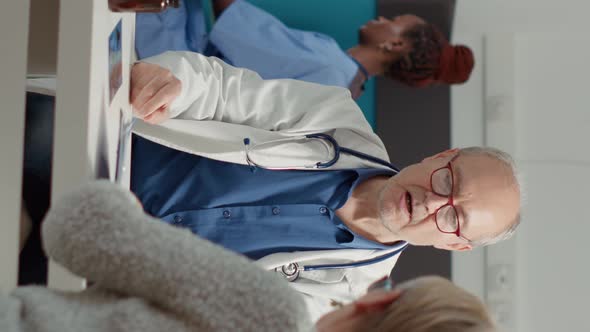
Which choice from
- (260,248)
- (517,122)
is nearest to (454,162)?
(260,248)

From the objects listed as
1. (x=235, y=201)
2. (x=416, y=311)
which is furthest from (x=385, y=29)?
(x=416, y=311)

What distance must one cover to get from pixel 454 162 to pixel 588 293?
50.0 inches

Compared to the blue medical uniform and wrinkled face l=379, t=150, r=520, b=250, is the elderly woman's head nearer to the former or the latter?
wrinkled face l=379, t=150, r=520, b=250

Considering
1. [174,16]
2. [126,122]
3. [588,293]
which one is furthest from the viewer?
[588,293]

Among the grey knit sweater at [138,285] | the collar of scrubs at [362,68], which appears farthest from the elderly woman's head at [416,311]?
the collar of scrubs at [362,68]

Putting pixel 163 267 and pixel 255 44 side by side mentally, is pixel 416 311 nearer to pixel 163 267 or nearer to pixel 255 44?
pixel 163 267

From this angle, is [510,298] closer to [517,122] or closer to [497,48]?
[517,122]

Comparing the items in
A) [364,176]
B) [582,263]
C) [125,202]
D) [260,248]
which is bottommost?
[582,263]

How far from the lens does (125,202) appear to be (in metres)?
0.71

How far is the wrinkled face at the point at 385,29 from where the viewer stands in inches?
97.1

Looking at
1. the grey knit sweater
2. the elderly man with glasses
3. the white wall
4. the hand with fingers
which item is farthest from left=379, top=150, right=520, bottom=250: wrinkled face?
the white wall

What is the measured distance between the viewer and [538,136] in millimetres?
2510

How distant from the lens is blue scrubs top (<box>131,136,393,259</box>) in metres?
1.36

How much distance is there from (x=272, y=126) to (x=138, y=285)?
30.2 inches
